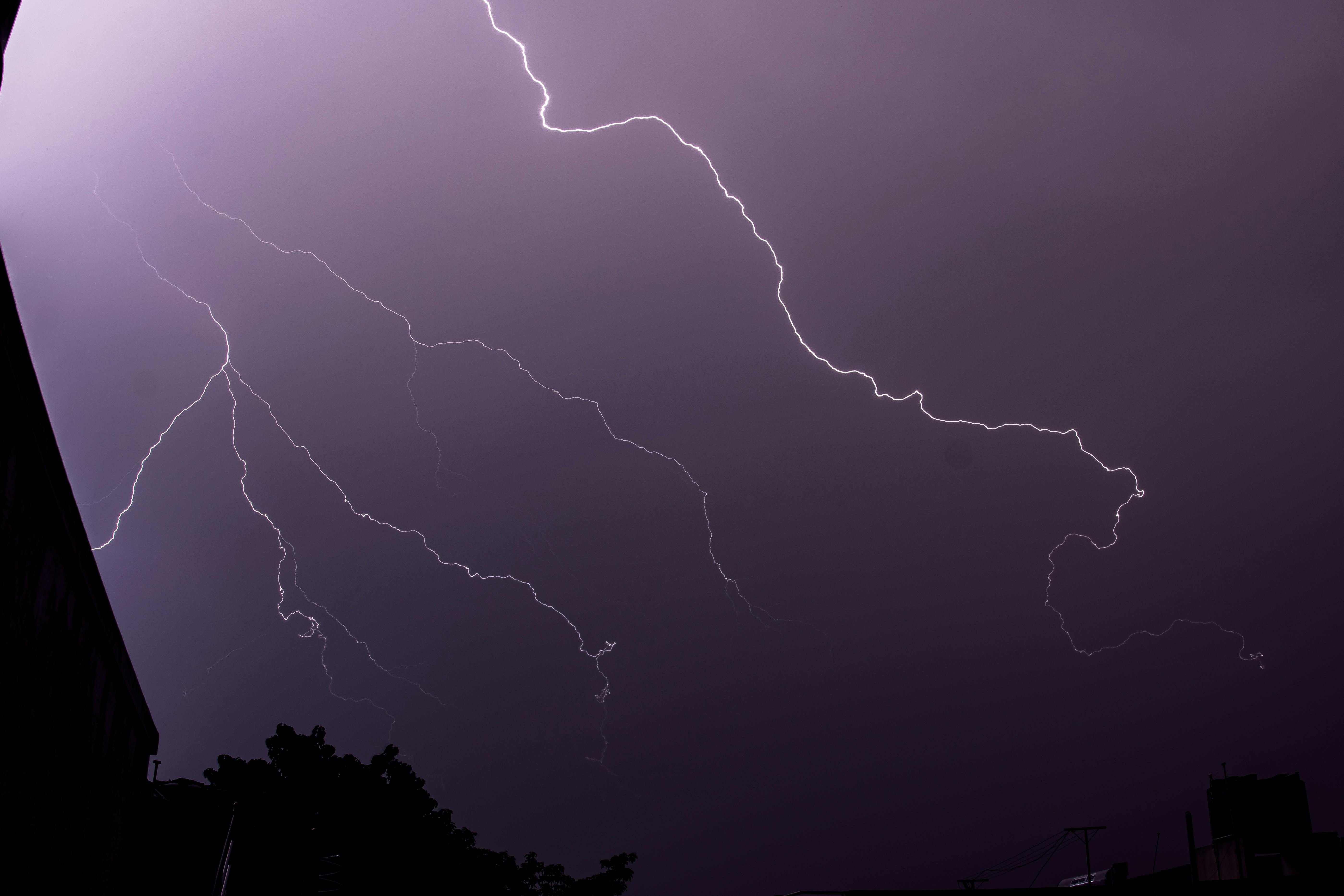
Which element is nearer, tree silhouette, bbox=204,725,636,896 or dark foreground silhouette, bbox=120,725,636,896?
dark foreground silhouette, bbox=120,725,636,896

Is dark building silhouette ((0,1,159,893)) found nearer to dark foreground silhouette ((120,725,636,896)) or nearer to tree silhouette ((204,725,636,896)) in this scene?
dark foreground silhouette ((120,725,636,896))

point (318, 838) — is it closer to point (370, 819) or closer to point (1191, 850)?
point (370, 819)

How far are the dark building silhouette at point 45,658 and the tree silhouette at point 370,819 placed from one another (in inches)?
354

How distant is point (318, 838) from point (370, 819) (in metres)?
5.20

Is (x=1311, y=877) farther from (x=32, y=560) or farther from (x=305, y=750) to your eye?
(x=305, y=750)

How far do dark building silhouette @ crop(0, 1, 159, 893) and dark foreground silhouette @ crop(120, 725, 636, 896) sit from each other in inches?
141

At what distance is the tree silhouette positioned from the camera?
14.7 meters

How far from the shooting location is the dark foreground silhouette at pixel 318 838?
8.37 metres

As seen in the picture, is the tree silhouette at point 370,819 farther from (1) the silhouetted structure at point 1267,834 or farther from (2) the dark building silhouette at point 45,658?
(1) the silhouetted structure at point 1267,834

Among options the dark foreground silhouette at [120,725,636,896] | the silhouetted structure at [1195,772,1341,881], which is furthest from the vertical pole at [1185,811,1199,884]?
the dark foreground silhouette at [120,725,636,896]

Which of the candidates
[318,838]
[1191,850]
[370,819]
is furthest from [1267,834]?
[370,819]

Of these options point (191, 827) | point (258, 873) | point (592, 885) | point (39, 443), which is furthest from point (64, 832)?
point (592, 885)

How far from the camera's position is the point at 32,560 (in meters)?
3.08

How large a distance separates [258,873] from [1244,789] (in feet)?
38.0
